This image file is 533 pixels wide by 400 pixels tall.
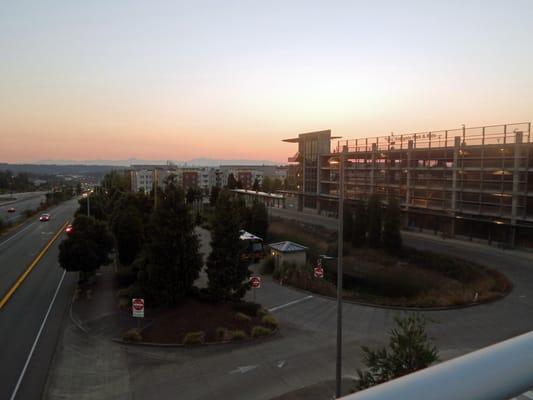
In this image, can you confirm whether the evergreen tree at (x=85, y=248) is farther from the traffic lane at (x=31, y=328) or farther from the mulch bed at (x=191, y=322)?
the mulch bed at (x=191, y=322)

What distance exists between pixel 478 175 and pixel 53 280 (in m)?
31.6

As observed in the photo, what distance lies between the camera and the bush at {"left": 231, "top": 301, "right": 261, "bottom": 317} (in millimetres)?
16203

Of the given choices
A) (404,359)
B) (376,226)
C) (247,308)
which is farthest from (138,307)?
(376,226)

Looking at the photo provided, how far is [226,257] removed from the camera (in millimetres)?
16594

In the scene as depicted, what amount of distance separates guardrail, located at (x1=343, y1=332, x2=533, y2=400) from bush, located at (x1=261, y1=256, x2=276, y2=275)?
2315 cm

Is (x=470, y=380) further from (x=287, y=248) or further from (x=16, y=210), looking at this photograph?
(x=16, y=210)

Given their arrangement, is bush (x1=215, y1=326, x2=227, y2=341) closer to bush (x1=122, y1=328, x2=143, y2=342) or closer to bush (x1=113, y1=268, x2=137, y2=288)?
bush (x1=122, y1=328, x2=143, y2=342)

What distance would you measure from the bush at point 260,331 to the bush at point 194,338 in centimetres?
172

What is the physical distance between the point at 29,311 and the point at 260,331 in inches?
389

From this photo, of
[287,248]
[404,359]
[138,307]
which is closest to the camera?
[404,359]

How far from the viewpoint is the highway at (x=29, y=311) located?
457 inches

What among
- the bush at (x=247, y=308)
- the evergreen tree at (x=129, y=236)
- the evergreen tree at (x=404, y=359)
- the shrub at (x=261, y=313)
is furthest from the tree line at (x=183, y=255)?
the evergreen tree at (x=404, y=359)

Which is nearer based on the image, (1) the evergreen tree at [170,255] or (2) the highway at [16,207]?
(1) the evergreen tree at [170,255]

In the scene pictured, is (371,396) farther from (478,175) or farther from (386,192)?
(386,192)
